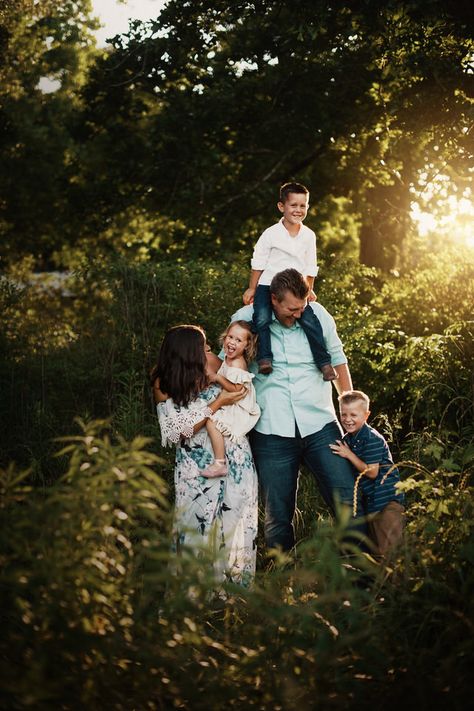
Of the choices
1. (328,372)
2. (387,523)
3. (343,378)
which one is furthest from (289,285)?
(387,523)

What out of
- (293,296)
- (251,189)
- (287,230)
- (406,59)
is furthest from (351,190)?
(293,296)

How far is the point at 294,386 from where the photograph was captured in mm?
4637

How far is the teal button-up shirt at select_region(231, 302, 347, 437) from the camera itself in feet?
14.9

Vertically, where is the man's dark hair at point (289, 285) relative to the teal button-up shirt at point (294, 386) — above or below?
above

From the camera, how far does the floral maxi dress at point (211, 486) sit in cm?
461

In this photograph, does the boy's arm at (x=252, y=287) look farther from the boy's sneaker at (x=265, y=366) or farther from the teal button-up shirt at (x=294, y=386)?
the boy's sneaker at (x=265, y=366)

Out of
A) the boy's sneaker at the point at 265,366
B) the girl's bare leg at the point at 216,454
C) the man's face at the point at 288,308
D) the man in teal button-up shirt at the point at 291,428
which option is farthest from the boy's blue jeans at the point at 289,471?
the man's face at the point at 288,308

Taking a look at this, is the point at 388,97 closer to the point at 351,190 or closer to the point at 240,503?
the point at 351,190

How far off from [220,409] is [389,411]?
10.9 ft

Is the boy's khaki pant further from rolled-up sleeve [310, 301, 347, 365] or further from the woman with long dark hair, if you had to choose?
rolled-up sleeve [310, 301, 347, 365]

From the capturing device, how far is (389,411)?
753 cm

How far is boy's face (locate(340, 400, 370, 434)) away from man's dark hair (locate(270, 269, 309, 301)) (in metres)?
0.68

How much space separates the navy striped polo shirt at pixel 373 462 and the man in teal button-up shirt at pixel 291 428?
0.42 ft

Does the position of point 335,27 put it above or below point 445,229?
above
